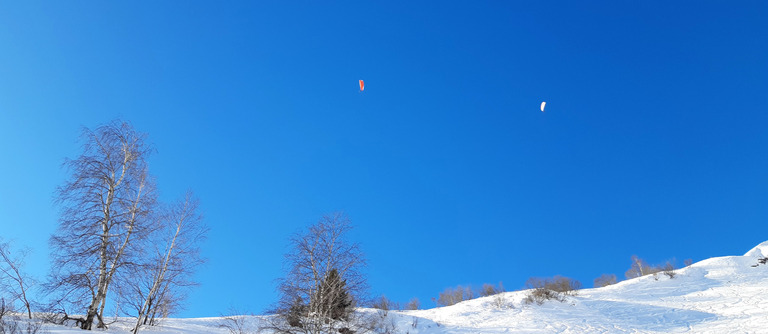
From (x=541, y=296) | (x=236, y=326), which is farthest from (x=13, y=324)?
(x=541, y=296)

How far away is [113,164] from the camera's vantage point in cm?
1573

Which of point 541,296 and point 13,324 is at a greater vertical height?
point 541,296

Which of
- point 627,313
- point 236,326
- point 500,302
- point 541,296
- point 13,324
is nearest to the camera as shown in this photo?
point 13,324

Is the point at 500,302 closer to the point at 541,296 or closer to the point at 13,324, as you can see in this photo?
the point at 541,296

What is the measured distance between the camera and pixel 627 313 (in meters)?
27.8

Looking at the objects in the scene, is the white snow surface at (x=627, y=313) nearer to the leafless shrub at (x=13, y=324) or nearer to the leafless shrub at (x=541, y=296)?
the leafless shrub at (x=541, y=296)

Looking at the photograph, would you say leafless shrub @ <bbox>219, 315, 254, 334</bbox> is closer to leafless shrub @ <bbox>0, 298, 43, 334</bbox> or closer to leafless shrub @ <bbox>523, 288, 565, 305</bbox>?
leafless shrub @ <bbox>0, 298, 43, 334</bbox>

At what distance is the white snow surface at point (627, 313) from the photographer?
73.7 feet

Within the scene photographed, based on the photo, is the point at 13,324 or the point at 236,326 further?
the point at 236,326

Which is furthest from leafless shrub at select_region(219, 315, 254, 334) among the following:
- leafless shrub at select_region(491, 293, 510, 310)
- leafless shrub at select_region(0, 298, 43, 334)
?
leafless shrub at select_region(491, 293, 510, 310)

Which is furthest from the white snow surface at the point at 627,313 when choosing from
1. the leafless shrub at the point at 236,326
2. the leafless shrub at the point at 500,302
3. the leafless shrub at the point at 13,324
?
the leafless shrub at the point at 13,324

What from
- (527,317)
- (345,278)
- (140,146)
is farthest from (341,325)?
(527,317)

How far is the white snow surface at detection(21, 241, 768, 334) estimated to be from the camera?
22.5m

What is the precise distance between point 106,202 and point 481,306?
28.0 m
